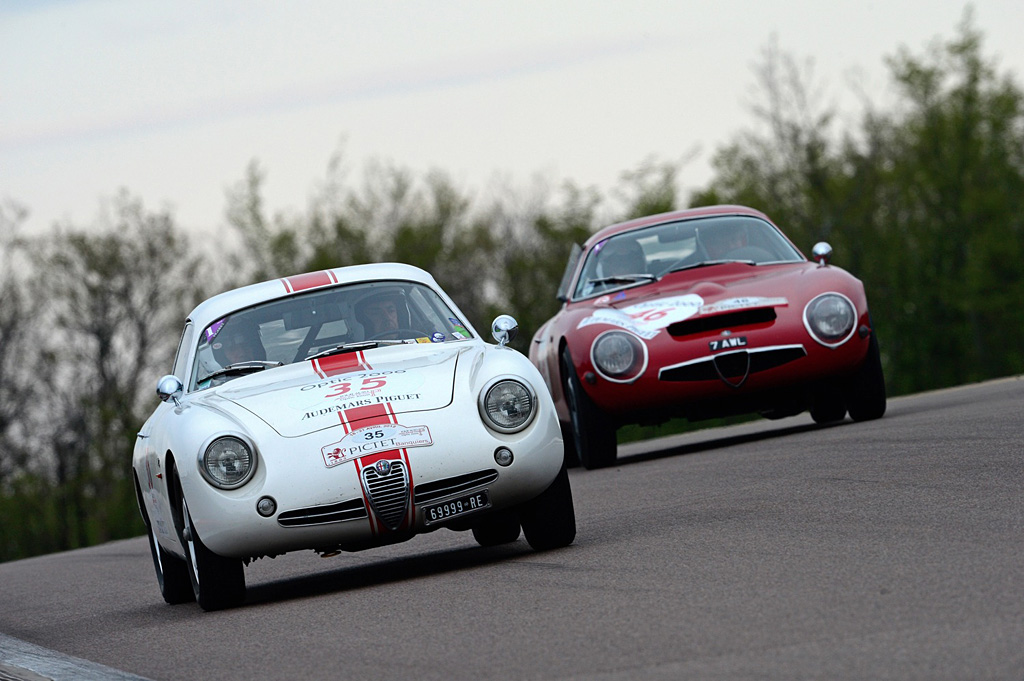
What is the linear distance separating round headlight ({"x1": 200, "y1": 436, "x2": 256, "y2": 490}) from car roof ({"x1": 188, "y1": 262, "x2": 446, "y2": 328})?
1.53 meters

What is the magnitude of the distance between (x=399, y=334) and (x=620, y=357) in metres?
3.25

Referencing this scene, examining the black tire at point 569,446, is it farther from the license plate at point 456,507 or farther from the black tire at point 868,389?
the license plate at point 456,507

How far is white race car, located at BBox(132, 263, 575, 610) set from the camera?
21.2 ft

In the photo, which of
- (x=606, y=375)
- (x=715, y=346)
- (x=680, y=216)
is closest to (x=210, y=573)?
(x=606, y=375)

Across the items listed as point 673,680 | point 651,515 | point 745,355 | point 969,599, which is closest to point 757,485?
point 651,515

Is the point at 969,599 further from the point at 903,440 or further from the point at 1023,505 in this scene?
the point at 903,440

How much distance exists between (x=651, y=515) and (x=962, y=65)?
159 ft

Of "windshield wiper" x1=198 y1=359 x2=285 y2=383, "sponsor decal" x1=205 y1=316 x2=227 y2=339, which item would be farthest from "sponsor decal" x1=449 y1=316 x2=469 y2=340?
"sponsor decal" x1=205 y1=316 x2=227 y2=339

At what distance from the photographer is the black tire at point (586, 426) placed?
36.3ft

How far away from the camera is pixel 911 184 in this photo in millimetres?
50906

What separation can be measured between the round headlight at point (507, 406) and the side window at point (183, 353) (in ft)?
6.43

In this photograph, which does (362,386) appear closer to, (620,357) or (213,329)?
(213,329)

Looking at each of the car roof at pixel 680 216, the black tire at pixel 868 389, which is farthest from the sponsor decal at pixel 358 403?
the car roof at pixel 680 216

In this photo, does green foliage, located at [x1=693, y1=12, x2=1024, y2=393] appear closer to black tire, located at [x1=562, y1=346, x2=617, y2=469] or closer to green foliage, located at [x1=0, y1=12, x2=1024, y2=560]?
green foliage, located at [x1=0, y1=12, x2=1024, y2=560]
